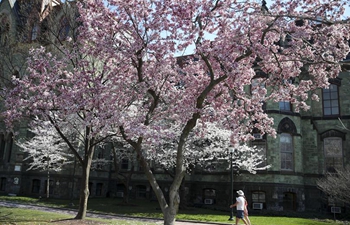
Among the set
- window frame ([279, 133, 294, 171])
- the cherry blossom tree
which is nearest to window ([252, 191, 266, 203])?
window frame ([279, 133, 294, 171])

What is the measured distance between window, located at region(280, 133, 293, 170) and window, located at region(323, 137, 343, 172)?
2842 mm

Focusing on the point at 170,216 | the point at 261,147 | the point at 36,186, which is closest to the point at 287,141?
the point at 261,147

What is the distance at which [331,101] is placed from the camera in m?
26.2

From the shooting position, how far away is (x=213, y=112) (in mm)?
12883

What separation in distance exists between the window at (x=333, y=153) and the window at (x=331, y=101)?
81.5 inches

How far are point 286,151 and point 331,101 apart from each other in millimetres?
5523

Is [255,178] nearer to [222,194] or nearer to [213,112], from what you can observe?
[222,194]

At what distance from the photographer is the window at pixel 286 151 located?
978 inches

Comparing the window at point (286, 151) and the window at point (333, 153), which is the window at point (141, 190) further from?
the window at point (333, 153)

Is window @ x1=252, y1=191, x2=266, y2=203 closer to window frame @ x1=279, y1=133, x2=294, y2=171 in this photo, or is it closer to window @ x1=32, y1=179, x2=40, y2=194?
window frame @ x1=279, y1=133, x2=294, y2=171

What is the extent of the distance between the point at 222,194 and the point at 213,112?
1434cm

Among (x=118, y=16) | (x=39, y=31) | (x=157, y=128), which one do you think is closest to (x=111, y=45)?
(x=118, y=16)

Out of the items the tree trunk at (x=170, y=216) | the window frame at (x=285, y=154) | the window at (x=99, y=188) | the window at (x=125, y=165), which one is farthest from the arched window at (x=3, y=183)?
the tree trunk at (x=170, y=216)

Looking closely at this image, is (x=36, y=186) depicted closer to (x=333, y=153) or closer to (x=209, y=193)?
(x=209, y=193)
